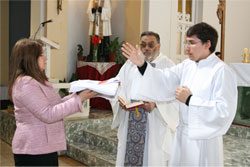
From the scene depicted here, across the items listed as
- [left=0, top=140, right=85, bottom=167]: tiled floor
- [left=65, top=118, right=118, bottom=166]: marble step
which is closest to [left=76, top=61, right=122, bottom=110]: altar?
[left=65, top=118, right=118, bottom=166]: marble step

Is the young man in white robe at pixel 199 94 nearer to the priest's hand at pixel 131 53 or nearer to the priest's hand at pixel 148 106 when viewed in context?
the priest's hand at pixel 131 53

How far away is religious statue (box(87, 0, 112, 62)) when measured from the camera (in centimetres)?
728

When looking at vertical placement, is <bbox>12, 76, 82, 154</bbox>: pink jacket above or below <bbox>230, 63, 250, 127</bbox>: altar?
above

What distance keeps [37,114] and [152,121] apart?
1.53m

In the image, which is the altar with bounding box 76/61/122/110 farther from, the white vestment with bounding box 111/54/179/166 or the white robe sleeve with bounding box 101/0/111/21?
the white vestment with bounding box 111/54/179/166

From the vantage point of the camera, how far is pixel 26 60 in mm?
2215

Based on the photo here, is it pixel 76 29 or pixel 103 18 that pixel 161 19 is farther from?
pixel 76 29

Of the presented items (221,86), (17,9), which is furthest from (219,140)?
(17,9)

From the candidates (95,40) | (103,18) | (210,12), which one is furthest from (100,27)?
(210,12)

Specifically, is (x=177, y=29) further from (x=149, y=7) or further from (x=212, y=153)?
(x=212, y=153)

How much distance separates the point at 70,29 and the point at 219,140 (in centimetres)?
571

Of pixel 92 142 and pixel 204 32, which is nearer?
pixel 204 32

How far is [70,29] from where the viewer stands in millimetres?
7734

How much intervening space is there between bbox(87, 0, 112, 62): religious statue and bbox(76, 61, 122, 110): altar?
0.77 ft
